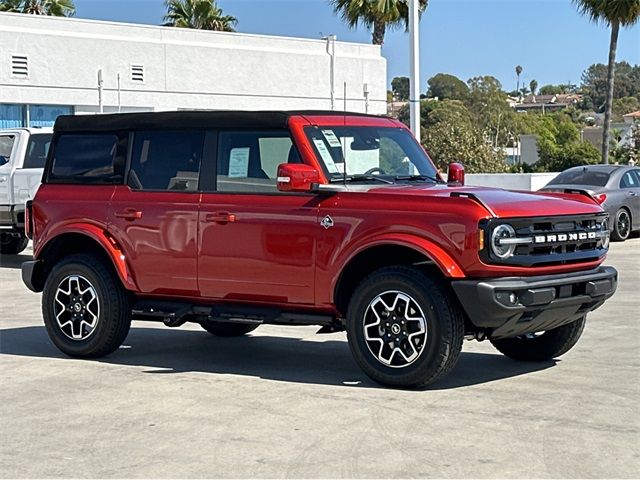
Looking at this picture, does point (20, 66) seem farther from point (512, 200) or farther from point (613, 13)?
point (512, 200)

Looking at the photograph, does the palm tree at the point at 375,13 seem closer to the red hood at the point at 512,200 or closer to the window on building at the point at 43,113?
the window on building at the point at 43,113

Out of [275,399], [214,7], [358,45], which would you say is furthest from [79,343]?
[214,7]

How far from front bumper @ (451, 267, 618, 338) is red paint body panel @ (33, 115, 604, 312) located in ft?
0.41

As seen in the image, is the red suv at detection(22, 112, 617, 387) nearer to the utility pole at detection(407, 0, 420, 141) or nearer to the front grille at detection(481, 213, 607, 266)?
the front grille at detection(481, 213, 607, 266)

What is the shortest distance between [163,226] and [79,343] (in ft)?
4.18

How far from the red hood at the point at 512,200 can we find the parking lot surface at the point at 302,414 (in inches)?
49.3

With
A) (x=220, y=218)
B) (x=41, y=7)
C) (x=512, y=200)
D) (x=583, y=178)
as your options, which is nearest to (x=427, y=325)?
(x=512, y=200)

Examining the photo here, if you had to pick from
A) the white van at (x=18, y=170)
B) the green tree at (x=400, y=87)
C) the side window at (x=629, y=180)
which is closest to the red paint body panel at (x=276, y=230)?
the white van at (x=18, y=170)

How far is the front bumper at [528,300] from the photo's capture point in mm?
8055

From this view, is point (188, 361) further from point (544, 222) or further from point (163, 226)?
point (544, 222)

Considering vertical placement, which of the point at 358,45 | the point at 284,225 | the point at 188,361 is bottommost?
the point at 188,361

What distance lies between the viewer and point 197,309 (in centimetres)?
959

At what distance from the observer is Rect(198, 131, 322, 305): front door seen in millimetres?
8945

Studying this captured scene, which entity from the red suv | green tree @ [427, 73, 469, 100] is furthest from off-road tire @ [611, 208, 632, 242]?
green tree @ [427, 73, 469, 100]
